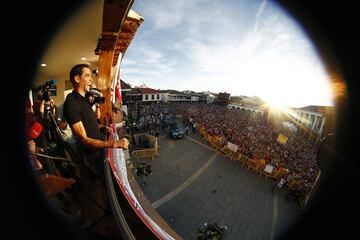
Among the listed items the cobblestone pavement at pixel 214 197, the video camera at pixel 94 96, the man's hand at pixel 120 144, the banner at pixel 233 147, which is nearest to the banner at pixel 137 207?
the man's hand at pixel 120 144

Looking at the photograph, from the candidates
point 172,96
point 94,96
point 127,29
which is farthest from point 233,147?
point 172,96

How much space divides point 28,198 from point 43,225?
24 cm

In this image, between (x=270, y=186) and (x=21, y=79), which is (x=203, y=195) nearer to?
(x=270, y=186)

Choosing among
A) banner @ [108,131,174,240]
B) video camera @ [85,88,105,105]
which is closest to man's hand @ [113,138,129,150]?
banner @ [108,131,174,240]

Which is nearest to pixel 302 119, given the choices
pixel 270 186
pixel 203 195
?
pixel 270 186

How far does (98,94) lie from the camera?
2.25 m

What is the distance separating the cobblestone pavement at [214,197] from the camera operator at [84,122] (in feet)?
18.0

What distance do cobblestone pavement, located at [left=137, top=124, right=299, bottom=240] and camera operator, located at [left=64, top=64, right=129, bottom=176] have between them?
18.0 ft

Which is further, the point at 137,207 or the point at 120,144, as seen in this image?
the point at 120,144

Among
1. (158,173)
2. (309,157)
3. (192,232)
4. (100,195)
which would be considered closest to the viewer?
(100,195)

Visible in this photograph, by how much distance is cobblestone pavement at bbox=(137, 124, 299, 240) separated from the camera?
22.4 feet

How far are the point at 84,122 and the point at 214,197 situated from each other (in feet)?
28.6

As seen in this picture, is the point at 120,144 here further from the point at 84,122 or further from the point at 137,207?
the point at 137,207

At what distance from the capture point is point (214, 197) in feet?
28.5
